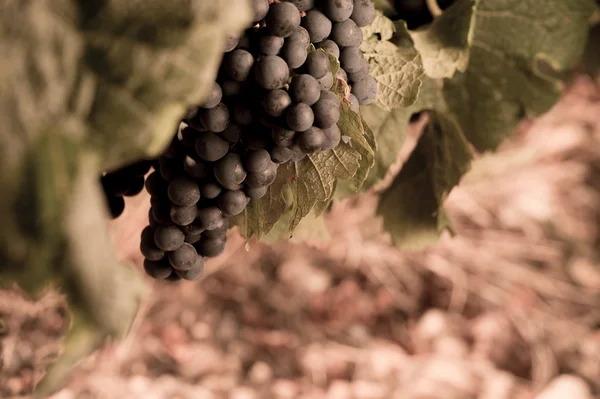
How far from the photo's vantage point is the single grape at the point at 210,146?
0.44 meters

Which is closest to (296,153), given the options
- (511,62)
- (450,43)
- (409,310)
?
(450,43)

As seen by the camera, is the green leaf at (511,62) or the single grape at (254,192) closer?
the single grape at (254,192)

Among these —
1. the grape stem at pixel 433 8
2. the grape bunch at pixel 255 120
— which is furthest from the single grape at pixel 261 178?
the grape stem at pixel 433 8

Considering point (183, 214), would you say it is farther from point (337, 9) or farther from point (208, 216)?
point (337, 9)

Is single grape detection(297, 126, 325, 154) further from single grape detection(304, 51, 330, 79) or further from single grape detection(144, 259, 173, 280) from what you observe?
single grape detection(144, 259, 173, 280)

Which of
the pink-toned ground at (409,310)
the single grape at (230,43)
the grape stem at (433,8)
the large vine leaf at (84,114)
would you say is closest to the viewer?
the large vine leaf at (84,114)

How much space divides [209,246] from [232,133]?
0.13m

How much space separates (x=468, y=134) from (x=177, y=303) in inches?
27.0

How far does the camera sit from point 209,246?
1.72 feet

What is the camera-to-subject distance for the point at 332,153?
510 mm

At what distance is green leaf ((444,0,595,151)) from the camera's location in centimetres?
71

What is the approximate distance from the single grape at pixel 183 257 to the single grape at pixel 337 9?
9.4 inches

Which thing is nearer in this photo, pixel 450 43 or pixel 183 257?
pixel 183 257

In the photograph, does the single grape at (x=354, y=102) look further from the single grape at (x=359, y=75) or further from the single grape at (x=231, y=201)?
the single grape at (x=231, y=201)
